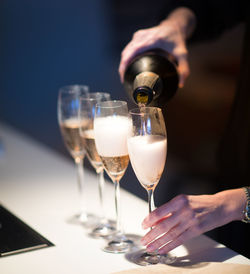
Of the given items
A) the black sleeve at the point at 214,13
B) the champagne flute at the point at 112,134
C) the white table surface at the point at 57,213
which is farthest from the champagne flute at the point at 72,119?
the black sleeve at the point at 214,13

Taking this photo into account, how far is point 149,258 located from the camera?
1255 millimetres

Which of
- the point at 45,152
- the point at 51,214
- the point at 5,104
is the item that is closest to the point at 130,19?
the point at 5,104

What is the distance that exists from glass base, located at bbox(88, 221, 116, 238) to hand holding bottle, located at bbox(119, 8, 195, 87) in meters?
0.46

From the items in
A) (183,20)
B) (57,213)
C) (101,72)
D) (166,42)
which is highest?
(101,72)

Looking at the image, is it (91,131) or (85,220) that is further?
(85,220)

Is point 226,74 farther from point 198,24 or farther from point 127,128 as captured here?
point 127,128

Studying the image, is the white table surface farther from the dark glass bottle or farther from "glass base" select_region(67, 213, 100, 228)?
the dark glass bottle

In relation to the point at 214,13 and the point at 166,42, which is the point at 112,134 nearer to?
the point at 166,42

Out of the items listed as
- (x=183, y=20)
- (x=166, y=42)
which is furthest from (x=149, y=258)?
(x=183, y=20)

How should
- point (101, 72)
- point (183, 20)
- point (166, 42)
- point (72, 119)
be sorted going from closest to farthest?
point (72, 119) → point (166, 42) → point (183, 20) → point (101, 72)

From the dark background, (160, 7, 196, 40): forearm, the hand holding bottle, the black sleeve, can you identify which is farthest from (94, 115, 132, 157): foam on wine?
the dark background

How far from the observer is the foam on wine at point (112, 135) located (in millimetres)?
1261

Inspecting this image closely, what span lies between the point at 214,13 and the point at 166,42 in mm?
353

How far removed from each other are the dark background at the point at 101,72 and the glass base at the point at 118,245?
1.66 meters
